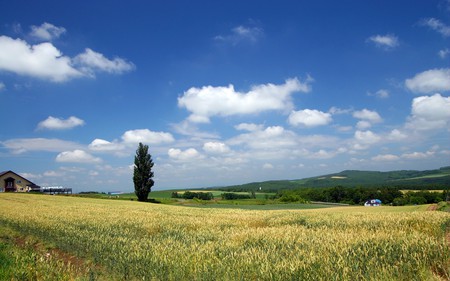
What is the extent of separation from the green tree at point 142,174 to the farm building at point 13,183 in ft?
136

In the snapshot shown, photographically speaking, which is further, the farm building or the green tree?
the farm building

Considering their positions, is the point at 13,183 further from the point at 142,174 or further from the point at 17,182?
the point at 142,174

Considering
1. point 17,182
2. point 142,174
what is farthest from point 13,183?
point 142,174

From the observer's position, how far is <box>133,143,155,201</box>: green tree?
85188 millimetres

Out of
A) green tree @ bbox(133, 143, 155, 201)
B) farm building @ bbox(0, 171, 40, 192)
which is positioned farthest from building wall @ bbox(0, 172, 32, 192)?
green tree @ bbox(133, 143, 155, 201)

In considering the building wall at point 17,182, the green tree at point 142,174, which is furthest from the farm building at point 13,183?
the green tree at point 142,174

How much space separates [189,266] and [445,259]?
268 inches

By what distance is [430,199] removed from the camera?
104 meters

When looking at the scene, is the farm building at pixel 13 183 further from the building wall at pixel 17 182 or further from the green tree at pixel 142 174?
the green tree at pixel 142 174

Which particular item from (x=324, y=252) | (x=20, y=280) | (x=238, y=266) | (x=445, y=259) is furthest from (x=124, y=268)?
(x=445, y=259)

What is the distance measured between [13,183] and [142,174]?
44.3 m

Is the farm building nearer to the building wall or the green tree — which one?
the building wall

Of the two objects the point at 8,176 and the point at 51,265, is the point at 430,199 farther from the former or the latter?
the point at 8,176

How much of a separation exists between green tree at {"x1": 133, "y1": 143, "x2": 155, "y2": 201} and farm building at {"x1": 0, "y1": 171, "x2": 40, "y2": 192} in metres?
41.4
